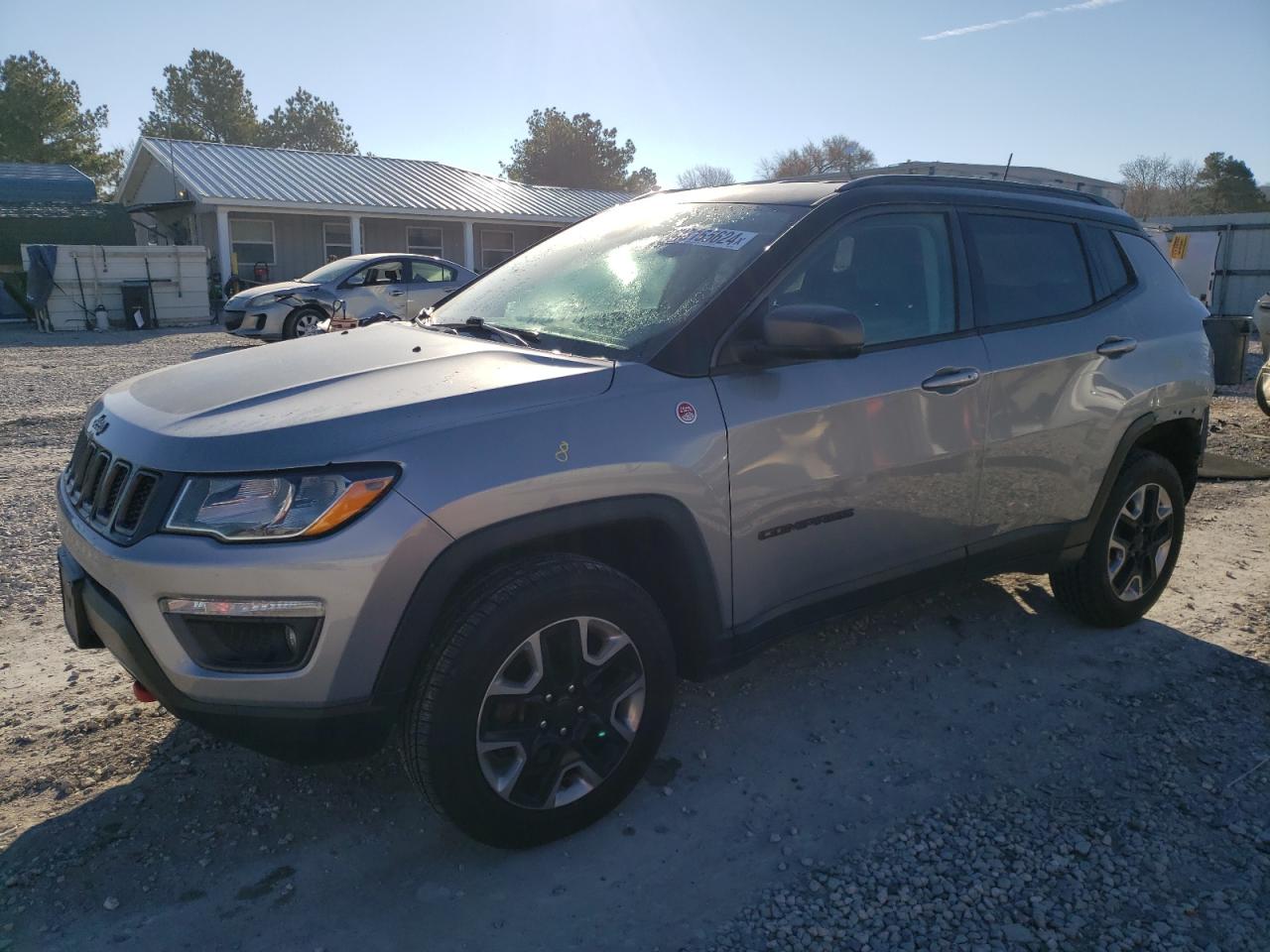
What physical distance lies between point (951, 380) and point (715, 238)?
1001 mm

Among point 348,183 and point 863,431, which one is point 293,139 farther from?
point 863,431

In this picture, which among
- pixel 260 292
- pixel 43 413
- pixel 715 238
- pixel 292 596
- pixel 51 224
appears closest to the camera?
pixel 292 596

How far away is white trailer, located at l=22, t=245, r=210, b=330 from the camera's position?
776 inches

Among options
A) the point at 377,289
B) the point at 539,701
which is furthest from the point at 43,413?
the point at 539,701

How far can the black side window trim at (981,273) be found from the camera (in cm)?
371

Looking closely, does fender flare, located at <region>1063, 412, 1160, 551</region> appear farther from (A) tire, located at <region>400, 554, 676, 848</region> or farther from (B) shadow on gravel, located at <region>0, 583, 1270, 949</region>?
(A) tire, located at <region>400, 554, 676, 848</region>

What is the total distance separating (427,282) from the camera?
15.9 meters

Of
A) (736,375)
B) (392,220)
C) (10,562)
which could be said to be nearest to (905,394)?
(736,375)

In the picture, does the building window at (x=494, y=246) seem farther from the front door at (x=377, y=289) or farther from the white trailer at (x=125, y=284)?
the front door at (x=377, y=289)

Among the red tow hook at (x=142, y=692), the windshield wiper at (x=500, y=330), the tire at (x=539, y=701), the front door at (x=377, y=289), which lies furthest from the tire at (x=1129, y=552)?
the front door at (x=377, y=289)

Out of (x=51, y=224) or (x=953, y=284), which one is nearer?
(x=953, y=284)

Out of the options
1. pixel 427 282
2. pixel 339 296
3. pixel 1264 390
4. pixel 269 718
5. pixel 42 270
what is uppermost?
pixel 42 270

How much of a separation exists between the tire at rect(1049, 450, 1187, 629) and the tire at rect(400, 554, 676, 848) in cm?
234

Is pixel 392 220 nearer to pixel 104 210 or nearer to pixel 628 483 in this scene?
pixel 104 210
